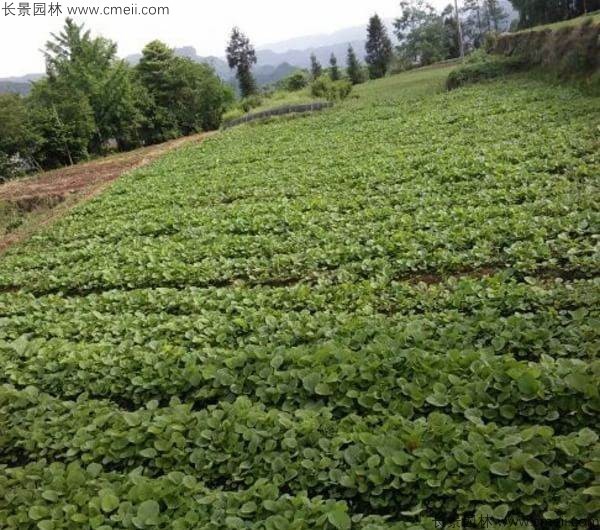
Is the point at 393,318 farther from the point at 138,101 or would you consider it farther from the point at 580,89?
the point at 138,101

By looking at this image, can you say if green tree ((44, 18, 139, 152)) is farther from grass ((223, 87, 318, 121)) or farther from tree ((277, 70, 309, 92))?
tree ((277, 70, 309, 92))

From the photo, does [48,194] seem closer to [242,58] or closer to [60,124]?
[60,124]

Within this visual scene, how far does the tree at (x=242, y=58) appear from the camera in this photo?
60.7 metres

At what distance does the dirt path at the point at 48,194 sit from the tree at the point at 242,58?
3367cm

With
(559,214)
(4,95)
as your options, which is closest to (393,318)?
(559,214)

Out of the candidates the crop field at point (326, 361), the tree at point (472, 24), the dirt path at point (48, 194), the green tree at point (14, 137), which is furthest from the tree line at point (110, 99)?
the tree at point (472, 24)

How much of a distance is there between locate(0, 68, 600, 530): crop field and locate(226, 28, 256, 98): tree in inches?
2074

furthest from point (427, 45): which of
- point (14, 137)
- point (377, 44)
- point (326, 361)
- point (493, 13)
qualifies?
point (326, 361)

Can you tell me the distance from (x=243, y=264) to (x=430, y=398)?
4.89 meters

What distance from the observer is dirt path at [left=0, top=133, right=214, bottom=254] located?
1634 cm

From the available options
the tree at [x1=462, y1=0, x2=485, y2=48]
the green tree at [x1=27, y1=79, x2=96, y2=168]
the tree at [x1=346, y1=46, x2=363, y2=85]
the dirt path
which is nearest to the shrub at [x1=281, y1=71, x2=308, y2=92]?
the tree at [x1=346, y1=46, x2=363, y2=85]

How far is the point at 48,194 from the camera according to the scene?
22.9m

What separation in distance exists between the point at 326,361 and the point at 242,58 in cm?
6893

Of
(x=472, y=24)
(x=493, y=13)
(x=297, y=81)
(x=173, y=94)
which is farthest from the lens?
Answer: (x=472, y=24)
